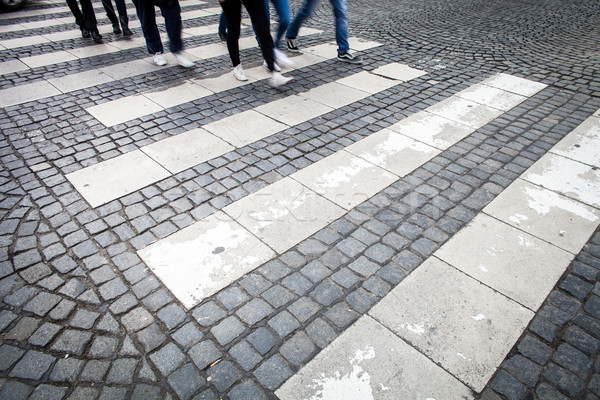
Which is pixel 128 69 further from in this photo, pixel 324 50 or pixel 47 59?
pixel 324 50

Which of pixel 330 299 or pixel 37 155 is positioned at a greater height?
pixel 37 155

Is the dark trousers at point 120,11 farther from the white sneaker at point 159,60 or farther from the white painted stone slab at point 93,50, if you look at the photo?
the white sneaker at point 159,60

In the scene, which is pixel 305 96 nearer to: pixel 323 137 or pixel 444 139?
pixel 323 137

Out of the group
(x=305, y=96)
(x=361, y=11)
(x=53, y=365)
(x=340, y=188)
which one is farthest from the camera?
(x=361, y=11)

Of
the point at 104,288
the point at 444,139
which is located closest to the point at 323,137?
the point at 444,139

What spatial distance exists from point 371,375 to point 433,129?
3279 mm

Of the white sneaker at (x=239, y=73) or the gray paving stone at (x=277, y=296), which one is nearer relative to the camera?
the gray paving stone at (x=277, y=296)

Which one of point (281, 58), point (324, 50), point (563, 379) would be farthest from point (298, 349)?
point (324, 50)

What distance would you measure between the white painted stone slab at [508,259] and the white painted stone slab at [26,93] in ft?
17.7

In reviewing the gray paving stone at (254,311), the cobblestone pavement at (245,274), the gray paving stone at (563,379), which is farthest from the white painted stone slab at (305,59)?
the gray paving stone at (563,379)

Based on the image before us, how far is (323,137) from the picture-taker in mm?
4418

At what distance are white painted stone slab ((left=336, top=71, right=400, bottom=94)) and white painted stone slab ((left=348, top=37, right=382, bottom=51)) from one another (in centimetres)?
131

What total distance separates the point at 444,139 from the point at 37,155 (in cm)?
439

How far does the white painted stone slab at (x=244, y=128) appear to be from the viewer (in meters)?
4.37
